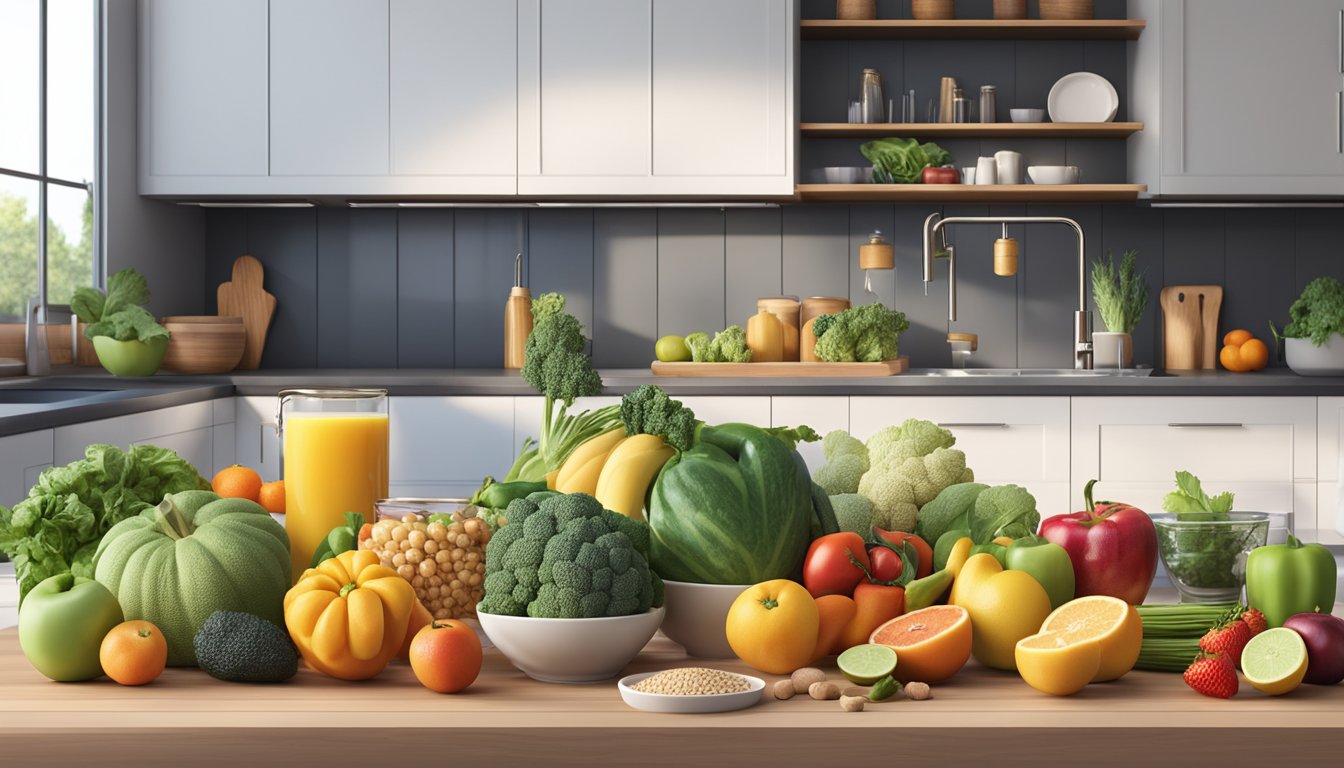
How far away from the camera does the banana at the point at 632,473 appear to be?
3.94 ft

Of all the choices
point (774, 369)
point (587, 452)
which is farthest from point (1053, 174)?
point (587, 452)

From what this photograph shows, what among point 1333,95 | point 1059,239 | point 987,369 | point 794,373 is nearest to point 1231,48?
point 1333,95

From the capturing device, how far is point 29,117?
3.83 meters

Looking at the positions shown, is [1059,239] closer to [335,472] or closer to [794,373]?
[794,373]

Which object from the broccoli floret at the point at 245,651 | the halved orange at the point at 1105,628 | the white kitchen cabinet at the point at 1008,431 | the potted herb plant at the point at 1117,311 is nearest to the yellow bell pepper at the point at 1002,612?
the halved orange at the point at 1105,628

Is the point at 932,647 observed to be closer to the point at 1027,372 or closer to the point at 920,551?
the point at 920,551

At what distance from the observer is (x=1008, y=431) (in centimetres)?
380

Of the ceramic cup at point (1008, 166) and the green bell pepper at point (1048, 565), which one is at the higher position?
the ceramic cup at point (1008, 166)

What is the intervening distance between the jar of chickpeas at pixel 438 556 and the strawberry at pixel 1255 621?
628 millimetres

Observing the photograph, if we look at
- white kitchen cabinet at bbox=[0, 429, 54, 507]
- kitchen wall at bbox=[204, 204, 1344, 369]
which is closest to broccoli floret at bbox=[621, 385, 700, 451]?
white kitchen cabinet at bbox=[0, 429, 54, 507]

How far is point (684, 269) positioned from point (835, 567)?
143 inches

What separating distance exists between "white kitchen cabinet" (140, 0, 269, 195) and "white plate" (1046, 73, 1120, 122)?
8.82 feet

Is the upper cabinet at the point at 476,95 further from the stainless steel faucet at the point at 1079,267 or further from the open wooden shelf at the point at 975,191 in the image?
the stainless steel faucet at the point at 1079,267

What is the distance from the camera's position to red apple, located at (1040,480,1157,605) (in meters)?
1.13
